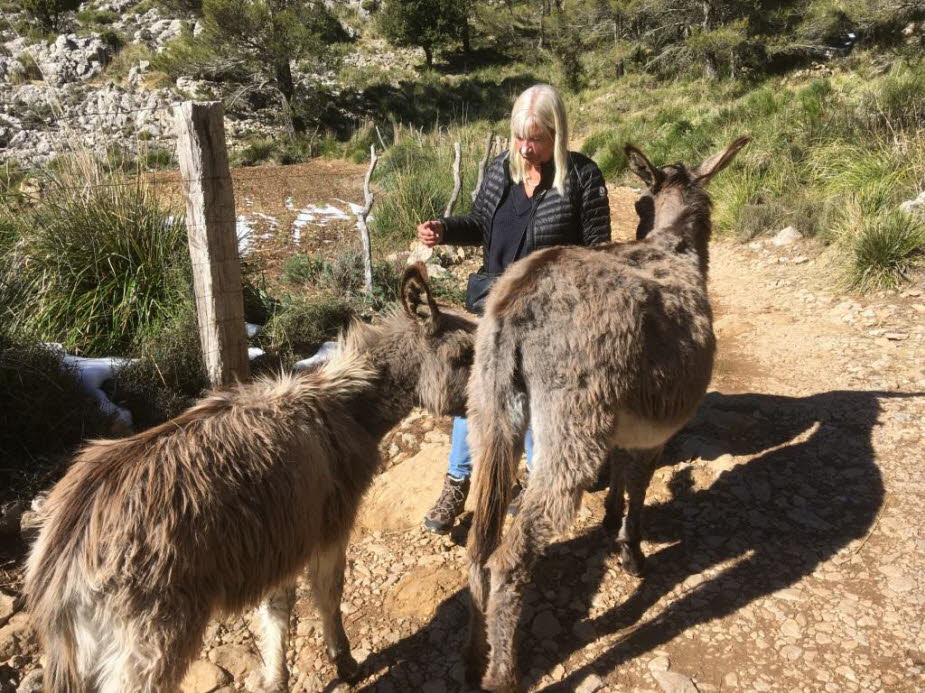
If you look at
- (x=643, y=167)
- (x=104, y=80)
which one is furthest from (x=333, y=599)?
(x=104, y=80)

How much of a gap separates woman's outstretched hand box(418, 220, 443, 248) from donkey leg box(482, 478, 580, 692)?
5.22 ft

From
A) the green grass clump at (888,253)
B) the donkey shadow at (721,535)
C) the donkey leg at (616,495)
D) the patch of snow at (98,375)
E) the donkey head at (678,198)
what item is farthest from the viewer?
the green grass clump at (888,253)

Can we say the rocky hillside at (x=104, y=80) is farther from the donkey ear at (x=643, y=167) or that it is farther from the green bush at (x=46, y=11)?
the donkey ear at (x=643, y=167)

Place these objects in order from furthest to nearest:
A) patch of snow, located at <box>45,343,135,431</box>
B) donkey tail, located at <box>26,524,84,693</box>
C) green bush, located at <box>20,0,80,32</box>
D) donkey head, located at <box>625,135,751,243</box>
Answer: green bush, located at <box>20,0,80,32</box> < patch of snow, located at <box>45,343,135,431</box> < donkey head, located at <box>625,135,751,243</box> < donkey tail, located at <box>26,524,84,693</box>

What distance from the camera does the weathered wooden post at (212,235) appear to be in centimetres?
351

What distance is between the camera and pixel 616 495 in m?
3.59

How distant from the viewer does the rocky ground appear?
8.91 ft

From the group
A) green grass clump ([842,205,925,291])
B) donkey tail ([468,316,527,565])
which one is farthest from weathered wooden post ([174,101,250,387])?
green grass clump ([842,205,925,291])

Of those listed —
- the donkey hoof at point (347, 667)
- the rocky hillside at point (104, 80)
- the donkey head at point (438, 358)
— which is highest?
the rocky hillside at point (104, 80)

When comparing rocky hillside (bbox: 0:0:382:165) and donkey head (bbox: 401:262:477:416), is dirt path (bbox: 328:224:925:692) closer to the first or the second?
donkey head (bbox: 401:262:477:416)

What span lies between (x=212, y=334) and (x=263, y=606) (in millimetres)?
1925

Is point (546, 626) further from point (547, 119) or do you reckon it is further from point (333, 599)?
point (547, 119)

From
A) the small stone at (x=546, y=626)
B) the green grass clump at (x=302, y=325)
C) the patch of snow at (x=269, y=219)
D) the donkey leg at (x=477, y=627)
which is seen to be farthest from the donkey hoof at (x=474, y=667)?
the patch of snow at (x=269, y=219)

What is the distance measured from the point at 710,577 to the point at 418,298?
2.24 m
